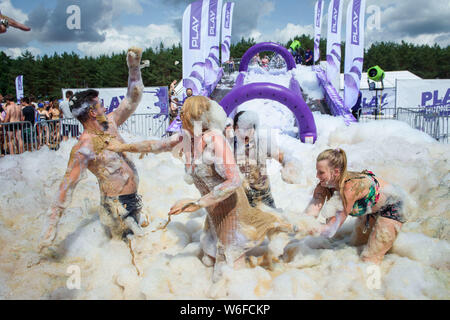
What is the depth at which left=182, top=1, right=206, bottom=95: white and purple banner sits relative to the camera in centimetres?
1073

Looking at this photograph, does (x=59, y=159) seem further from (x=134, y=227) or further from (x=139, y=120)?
(x=139, y=120)

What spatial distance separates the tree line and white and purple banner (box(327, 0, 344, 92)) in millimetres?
33763

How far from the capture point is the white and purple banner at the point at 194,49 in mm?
10727

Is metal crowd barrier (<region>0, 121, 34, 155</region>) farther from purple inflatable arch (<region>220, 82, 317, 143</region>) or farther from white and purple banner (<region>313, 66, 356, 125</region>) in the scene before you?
white and purple banner (<region>313, 66, 356, 125</region>)

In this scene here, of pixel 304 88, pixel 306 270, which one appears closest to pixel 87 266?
pixel 306 270

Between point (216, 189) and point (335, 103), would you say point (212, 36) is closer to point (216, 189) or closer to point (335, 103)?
point (335, 103)

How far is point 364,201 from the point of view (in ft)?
8.07

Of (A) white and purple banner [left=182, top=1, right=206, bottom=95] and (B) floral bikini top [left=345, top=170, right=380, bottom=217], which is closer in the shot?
(B) floral bikini top [left=345, top=170, right=380, bottom=217]

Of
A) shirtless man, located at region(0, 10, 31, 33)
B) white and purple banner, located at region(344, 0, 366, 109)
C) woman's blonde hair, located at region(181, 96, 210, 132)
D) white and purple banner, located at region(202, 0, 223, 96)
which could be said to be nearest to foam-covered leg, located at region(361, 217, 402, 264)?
woman's blonde hair, located at region(181, 96, 210, 132)

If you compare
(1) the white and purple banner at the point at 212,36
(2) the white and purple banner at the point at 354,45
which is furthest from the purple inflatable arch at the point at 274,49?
(2) the white and purple banner at the point at 354,45

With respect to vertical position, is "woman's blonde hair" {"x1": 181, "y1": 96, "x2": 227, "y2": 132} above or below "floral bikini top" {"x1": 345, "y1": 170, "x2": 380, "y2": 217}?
above

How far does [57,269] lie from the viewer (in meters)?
2.88

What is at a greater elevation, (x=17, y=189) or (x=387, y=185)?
(x=387, y=185)
